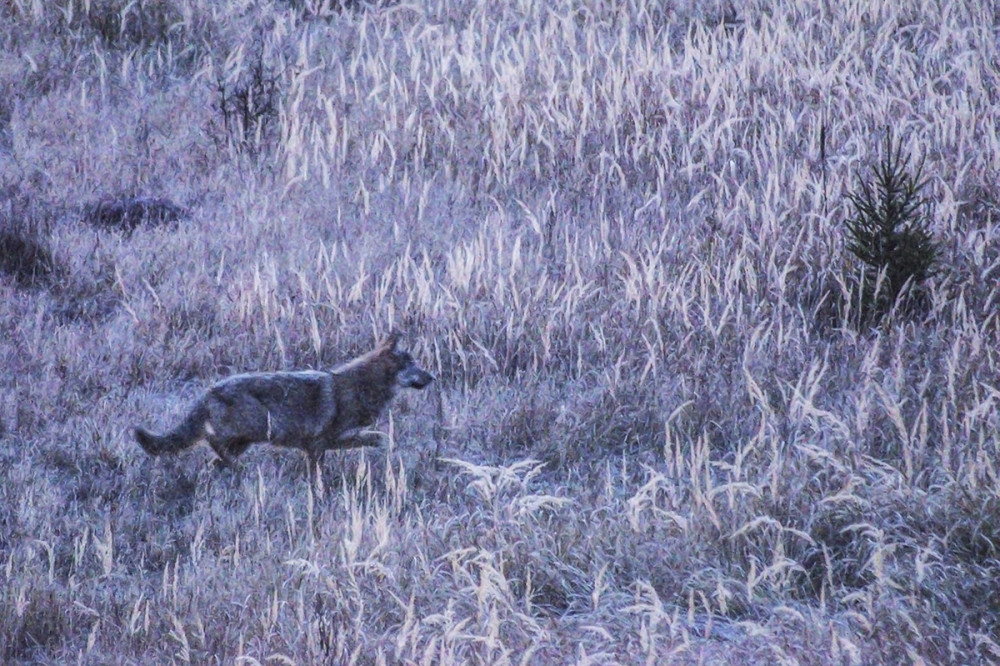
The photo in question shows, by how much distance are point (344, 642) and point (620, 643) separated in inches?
32.6

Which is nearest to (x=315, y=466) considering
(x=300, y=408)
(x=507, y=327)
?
(x=300, y=408)

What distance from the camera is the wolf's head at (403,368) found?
5.47 meters

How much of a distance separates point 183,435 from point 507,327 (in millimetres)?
1727

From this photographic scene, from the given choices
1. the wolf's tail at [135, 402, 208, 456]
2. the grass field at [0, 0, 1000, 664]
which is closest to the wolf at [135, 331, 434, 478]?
the wolf's tail at [135, 402, 208, 456]

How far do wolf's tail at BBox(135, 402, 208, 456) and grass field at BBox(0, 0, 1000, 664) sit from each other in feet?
0.35

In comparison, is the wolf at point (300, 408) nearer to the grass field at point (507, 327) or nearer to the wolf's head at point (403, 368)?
the wolf's head at point (403, 368)

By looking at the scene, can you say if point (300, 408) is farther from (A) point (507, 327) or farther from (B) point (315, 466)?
(A) point (507, 327)

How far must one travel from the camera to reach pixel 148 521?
4648 millimetres

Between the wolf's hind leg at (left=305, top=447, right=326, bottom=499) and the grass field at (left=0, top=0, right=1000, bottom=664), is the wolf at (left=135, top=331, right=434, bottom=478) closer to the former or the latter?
the wolf's hind leg at (left=305, top=447, right=326, bottom=499)

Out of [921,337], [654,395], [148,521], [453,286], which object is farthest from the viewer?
[453,286]

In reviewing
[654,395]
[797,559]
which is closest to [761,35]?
[654,395]

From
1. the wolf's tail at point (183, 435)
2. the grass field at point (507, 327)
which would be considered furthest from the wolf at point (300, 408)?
the grass field at point (507, 327)

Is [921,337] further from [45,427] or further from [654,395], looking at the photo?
[45,427]

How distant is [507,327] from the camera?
5992 millimetres
